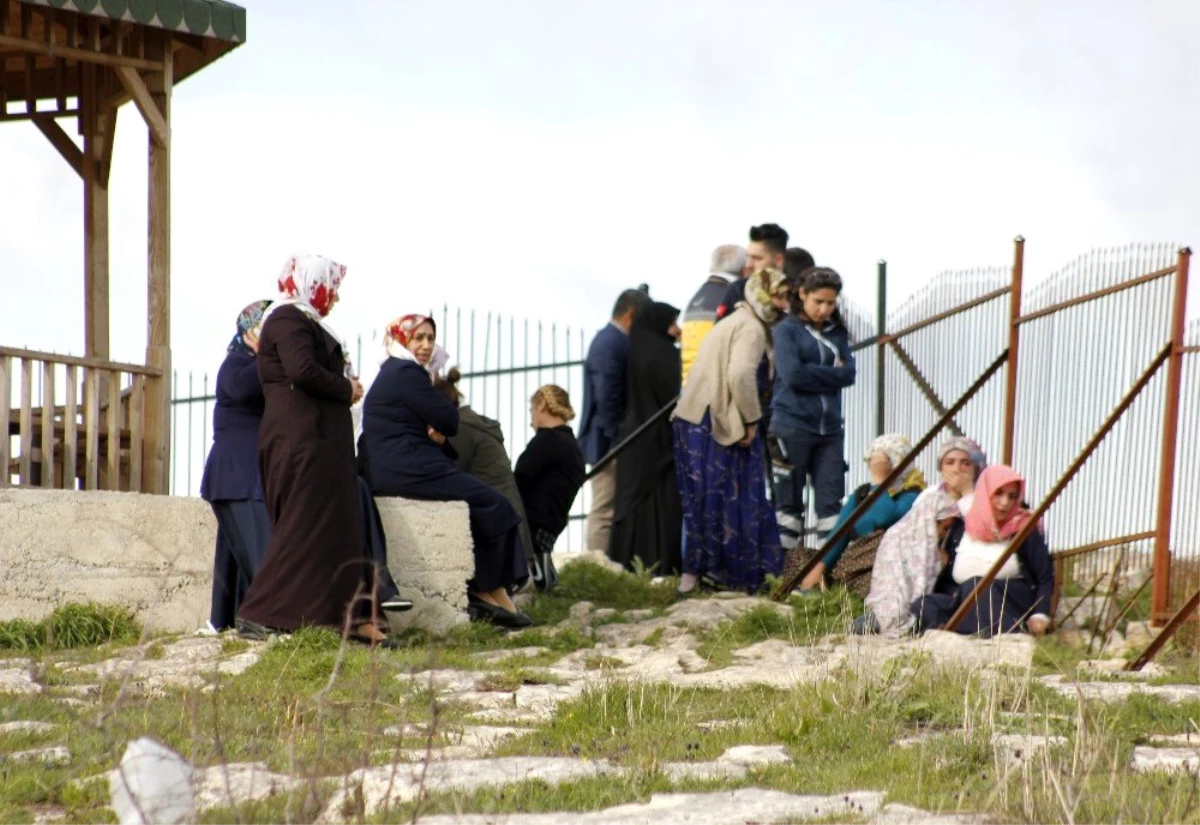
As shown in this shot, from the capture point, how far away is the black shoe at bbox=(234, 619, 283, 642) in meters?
9.03

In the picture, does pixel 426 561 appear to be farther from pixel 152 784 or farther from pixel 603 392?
pixel 152 784

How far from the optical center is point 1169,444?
350 inches

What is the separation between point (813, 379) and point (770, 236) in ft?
3.58

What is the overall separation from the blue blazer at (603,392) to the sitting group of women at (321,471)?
1.79 meters

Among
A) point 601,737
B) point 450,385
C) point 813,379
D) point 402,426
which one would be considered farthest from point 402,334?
point 601,737

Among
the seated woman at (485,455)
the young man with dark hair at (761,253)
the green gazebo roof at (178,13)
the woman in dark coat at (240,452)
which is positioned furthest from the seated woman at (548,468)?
the green gazebo roof at (178,13)

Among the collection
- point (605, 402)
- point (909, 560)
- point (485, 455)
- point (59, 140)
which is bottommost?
point (909, 560)

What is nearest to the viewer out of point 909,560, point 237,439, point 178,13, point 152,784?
point 152,784

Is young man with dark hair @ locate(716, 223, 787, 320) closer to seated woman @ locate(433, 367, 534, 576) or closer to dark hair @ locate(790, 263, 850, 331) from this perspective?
dark hair @ locate(790, 263, 850, 331)

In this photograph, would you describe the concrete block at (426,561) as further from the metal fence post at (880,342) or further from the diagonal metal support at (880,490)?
the metal fence post at (880,342)

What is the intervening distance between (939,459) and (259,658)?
3969 millimetres

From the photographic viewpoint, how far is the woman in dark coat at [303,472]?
902 centimetres

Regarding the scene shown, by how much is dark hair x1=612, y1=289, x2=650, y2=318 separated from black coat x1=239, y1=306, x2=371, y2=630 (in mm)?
3668

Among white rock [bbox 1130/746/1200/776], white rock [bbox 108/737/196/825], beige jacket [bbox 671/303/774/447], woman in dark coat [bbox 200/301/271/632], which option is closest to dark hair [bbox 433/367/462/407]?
woman in dark coat [bbox 200/301/271/632]
